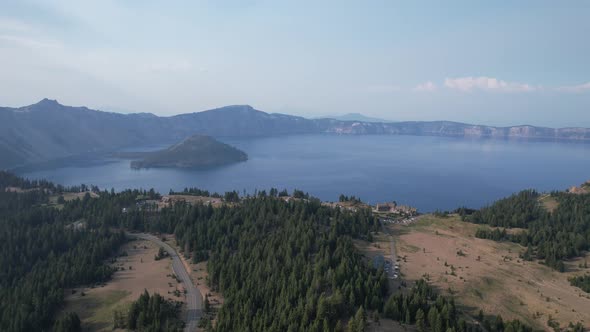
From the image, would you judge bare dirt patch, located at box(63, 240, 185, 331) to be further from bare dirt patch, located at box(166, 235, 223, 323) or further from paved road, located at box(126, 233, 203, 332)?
bare dirt patch, located at box(166, 235, 223, 323)

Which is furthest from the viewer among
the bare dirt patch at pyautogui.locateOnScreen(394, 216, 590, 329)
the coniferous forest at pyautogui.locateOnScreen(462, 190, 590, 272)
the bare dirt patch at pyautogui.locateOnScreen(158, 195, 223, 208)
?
the bare dirt patch at pyautogui.locateOnScreen(158, 195, 223, 208)

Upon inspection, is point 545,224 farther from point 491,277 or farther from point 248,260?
point 248,260

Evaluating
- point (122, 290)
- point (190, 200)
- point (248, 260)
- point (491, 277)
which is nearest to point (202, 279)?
point (248, 260)

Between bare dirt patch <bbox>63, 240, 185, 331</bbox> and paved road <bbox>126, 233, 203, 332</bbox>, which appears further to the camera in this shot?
bare dirt patch <bbox>63, 240, 185, 331</bbox>

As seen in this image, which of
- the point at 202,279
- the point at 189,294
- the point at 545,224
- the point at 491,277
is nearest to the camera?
the point at 189,294

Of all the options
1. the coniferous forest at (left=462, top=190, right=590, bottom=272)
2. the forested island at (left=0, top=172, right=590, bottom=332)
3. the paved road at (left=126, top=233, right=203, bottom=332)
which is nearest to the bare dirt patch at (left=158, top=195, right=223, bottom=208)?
the forested island at (left=0, top=172, right=590, bottom=332)

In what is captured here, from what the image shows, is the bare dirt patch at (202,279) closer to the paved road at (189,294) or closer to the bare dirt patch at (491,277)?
the paved road at (189,294)

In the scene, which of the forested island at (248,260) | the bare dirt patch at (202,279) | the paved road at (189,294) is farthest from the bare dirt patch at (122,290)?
the bare dirt patch at (202,279)
